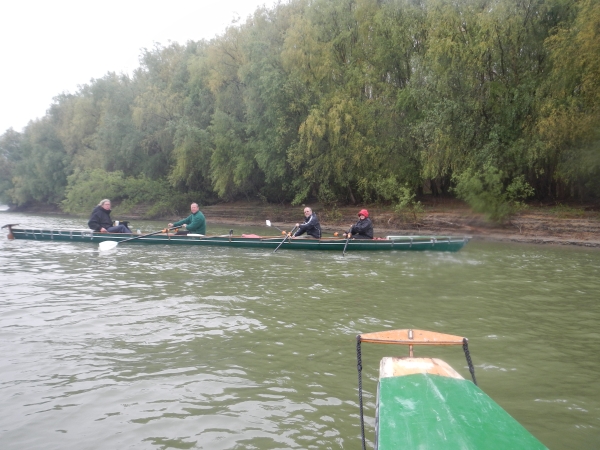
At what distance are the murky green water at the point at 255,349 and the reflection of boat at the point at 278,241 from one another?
2.83 metres

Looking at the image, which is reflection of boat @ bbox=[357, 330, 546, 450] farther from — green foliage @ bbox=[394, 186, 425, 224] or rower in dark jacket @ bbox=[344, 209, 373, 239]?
green foliage @ bbox=[394, 186, 425, 224]

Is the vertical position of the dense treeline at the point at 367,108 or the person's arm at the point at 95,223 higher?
the dense treeline at the point at 367,108

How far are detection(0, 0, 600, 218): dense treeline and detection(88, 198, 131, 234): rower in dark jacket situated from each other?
12229 millimetres

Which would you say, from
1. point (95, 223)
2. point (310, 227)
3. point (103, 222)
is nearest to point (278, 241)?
point (310, 227)

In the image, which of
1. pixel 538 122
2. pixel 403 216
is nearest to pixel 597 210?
pixel 538 122

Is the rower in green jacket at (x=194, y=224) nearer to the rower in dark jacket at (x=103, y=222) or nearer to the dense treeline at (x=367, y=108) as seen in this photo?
the rower in dark jacket at (x=103, y=222)

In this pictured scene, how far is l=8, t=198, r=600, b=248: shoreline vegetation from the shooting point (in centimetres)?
1888

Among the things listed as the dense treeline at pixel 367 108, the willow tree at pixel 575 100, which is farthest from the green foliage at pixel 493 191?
the willow tree at pixel 575 100

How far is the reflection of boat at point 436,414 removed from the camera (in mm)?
2744

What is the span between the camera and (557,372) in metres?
5.27

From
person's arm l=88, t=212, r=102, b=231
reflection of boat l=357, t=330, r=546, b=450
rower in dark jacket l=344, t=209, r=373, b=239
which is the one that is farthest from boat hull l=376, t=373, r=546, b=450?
person's arm l=88, t=212, r=102, b=231

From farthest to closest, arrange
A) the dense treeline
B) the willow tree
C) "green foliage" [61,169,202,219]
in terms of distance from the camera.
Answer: "green foliage" [61,169,202,219] → the dense treeline → the willow tree

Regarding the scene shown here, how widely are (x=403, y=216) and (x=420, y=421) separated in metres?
21.7

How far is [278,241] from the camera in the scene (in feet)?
50.0
